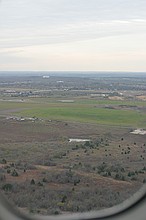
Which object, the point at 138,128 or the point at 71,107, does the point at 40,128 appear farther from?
the point at 71,107

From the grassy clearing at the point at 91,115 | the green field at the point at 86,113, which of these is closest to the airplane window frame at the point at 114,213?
the green field at the point at 86,113

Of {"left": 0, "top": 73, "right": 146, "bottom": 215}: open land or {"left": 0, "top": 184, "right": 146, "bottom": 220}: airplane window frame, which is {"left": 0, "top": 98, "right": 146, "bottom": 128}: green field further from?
{"left": 0, "top": 184, "right": 146, "bottom": 220}: airplane window frame

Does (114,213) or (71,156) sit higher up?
(114,213)

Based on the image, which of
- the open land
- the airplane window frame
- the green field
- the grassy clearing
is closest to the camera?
the airplane window frame

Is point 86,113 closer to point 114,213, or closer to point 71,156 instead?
point 71,156

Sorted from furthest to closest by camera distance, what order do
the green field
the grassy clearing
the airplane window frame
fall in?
1. the green field
2. the grassy clearing
3. the airplane window frame

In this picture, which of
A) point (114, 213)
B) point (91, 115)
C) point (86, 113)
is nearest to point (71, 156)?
point (114, 213)

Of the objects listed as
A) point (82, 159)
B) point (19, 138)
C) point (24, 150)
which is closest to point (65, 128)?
point (19, 138)

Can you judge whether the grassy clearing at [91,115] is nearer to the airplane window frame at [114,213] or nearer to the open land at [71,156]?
the open land at [71,156]

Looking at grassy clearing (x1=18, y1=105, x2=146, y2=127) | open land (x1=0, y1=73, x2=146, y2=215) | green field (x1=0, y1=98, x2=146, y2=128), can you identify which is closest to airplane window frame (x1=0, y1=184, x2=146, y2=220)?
open land (x1=0, y1=73, x2=146, y2=215)
